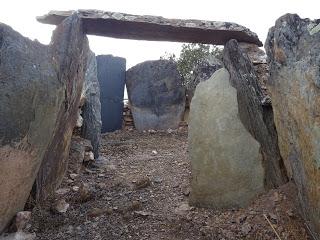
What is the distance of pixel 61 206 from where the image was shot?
347 centimetres

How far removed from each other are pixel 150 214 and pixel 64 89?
4.39 ft

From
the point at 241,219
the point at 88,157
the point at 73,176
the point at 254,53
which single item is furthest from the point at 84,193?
the point at 254,53

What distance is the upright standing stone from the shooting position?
7898mm

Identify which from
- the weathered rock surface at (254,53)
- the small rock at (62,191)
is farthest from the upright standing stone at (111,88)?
the weathered rock surface at (254,53)

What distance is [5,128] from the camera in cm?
272

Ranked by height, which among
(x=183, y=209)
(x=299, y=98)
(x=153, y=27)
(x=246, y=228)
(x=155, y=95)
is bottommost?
(x=183, y=209)

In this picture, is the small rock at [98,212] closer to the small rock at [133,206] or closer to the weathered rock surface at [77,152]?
the small rock at [133,206]

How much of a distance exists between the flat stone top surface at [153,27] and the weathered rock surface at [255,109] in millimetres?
164

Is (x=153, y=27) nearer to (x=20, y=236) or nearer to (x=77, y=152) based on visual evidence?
(x=77, y=152)

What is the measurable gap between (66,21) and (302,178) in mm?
2399

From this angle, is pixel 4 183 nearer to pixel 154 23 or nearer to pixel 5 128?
pixel 5 128

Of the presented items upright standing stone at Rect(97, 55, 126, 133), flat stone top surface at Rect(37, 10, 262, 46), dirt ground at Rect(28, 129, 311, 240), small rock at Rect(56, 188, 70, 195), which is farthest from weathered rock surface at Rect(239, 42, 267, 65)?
upright standing stone at Rect(97, 55, 126, 133)

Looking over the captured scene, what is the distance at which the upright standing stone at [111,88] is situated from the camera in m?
7.90

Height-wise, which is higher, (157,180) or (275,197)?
(275,197)
